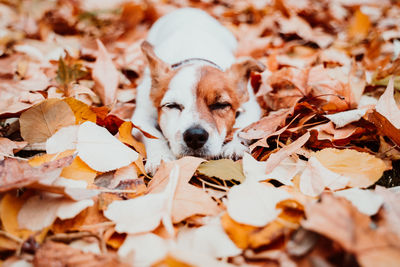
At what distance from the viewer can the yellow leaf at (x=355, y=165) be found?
1.45m

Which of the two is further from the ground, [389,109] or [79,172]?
[389,109]

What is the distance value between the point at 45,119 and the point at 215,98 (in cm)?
114

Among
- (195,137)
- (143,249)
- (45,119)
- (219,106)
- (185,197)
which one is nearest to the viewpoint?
(143,249)

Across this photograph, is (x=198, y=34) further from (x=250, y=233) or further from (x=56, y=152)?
(x=250, y=233)

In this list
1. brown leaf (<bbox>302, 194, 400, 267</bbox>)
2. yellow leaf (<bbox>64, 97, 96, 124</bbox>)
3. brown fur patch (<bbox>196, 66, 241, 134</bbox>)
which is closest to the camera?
brown leaf (<bbox>302, 194, 400, 267</bbox>)

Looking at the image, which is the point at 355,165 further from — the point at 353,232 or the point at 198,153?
the point at 198,153

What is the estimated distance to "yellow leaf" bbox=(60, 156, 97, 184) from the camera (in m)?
1.51

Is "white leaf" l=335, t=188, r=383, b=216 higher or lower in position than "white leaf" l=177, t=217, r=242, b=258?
higher

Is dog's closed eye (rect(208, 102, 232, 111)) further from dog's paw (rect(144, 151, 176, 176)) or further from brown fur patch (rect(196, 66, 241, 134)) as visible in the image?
dog's paw (rect(144, 151, 176, 176))

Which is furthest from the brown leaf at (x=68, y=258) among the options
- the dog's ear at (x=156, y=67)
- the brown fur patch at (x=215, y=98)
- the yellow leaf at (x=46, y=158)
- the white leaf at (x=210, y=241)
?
the dog's ear at (x=156, y=67)

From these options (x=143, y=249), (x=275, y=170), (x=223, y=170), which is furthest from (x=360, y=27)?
(x=143, y=249)

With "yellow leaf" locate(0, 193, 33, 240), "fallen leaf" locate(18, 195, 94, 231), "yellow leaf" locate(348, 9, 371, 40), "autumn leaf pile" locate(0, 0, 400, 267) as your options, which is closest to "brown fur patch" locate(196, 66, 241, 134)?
"autumn leaf pile" locate(0, 0, 400, 267)

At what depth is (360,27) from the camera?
14.2 feet

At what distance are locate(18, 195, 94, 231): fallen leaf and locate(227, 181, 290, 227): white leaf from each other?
0.58m
